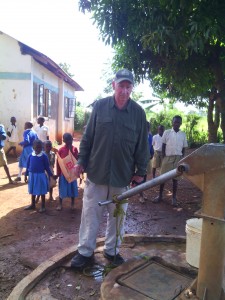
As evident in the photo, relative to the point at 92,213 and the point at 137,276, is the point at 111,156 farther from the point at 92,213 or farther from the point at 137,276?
the point at 137,276

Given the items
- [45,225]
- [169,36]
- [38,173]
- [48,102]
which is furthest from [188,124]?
[45,225]

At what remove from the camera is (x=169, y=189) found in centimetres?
751

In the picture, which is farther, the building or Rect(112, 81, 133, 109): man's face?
the building

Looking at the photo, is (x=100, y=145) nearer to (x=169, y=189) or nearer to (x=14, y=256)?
(x=14, y=256)

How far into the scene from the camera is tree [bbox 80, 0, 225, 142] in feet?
14.7

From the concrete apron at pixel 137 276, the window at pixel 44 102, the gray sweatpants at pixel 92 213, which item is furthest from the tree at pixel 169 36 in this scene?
the window at pixel 44 102

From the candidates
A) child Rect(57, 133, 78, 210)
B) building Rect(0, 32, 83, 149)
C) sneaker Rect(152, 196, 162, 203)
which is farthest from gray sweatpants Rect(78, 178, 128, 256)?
building Rect(0, 32, 83, 149)

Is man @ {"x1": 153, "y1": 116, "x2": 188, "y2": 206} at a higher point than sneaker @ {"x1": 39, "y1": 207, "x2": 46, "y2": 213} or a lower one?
higher

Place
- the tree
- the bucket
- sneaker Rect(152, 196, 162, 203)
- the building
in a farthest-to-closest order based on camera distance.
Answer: the building → sneaker Rect(152, 196, 162, 203) → the tree → the bucket

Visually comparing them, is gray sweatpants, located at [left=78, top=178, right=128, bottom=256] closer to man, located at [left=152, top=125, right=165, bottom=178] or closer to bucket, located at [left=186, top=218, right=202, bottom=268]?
bucket, located at [left=186, top=218, right=202, bottom=268]

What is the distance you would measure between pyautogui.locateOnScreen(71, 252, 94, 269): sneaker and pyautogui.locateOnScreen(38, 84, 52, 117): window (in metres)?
9.99

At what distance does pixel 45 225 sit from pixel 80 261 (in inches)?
71.1

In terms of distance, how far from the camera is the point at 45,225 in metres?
4.61

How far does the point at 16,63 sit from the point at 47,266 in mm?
9616
